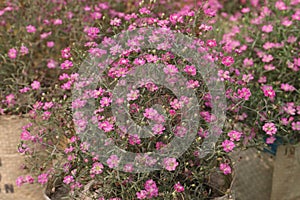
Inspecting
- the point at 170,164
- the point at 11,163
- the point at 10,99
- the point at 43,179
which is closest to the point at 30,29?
the point at 10,99

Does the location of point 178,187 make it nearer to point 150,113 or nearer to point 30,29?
point 150,113

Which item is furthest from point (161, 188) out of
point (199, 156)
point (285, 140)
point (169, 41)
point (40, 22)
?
point (40, 22)

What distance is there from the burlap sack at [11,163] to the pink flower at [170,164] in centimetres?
75

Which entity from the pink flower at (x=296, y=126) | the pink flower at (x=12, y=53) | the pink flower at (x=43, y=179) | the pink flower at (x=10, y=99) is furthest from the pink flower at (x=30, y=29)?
the pink flower at (x=296, y=126)

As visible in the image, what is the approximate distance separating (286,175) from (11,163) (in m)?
1.12

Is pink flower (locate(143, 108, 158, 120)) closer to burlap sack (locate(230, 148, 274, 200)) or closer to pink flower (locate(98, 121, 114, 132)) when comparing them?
pink flower (locate(98, 121, 114, 132))

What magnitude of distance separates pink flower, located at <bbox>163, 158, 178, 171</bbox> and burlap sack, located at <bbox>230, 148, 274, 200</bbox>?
0.88m

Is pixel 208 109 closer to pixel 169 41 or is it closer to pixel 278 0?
pixel 169 41

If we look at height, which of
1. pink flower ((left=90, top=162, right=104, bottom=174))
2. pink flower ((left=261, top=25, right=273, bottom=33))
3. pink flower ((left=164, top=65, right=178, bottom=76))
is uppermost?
pink flower ((left=164, top=65, right=178, bottom=76))

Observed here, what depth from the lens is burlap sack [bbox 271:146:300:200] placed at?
75.4 inches

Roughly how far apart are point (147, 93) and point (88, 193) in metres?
0.35

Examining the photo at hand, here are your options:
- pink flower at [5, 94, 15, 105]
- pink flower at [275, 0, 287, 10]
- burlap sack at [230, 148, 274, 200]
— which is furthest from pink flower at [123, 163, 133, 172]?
pink flower at [275, 0, 287, 10]

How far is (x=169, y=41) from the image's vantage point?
4.77 feet

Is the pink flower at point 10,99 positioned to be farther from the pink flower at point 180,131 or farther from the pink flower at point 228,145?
the pink flower at point 228,145
